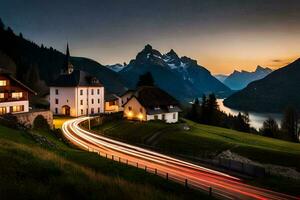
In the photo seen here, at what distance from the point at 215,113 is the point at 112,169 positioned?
85.8m

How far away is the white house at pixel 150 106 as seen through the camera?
8012cm

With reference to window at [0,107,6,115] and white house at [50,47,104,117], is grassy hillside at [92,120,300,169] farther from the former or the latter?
window at [0,107,6,115]

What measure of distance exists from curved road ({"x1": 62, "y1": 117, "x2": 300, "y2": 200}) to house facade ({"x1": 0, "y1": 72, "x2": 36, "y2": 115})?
10600 millimetres

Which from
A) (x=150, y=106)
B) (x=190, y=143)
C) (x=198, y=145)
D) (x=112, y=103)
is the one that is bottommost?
(x=198, y=145)

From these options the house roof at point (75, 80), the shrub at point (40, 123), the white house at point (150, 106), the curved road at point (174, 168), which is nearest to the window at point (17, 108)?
the shrub at point (40, 123)

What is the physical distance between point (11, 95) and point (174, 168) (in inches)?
1584

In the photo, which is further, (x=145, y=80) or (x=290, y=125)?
(x=145, y=80)

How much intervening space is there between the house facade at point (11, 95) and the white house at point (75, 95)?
22.5 meters

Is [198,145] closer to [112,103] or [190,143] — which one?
[190,143]

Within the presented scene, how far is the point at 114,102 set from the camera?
349 ft

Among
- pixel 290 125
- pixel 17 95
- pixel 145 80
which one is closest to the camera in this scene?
pixel 17 95

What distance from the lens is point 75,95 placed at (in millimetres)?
88750

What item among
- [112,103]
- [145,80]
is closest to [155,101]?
[112,103]

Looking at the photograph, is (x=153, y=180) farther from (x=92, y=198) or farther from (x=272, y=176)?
(x=272, y=176)
